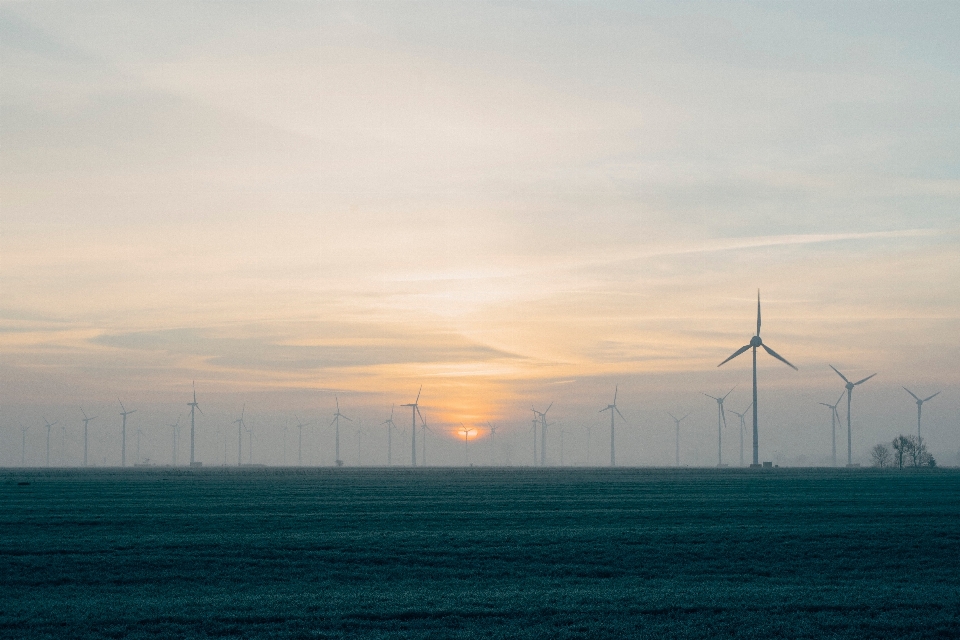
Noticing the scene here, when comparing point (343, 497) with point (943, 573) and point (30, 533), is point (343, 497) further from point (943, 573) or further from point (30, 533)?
point (943, 573)

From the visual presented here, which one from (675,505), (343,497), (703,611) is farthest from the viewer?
(343,497)

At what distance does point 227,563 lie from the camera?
39844 mm

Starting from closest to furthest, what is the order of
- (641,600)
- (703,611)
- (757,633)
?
(757,633) → (703,611) → (641,600)

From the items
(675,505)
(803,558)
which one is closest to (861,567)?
(803,558)

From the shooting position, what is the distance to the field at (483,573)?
27516mm

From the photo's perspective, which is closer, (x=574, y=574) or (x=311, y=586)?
(x=311, y=586)

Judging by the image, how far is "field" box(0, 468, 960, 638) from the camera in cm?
2752

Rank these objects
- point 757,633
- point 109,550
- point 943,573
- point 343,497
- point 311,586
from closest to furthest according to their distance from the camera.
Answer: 1. point 757,633
2. point 311,586
3. point 943,573
4. point 109,550
5. point 343,497

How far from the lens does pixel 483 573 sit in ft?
123

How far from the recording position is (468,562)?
4034cm

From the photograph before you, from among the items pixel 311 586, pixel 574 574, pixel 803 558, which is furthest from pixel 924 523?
pixel 311 586

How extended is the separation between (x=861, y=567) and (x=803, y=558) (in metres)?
2.94

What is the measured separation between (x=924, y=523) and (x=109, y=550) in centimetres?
4334

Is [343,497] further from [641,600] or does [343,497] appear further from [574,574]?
[641,600]
